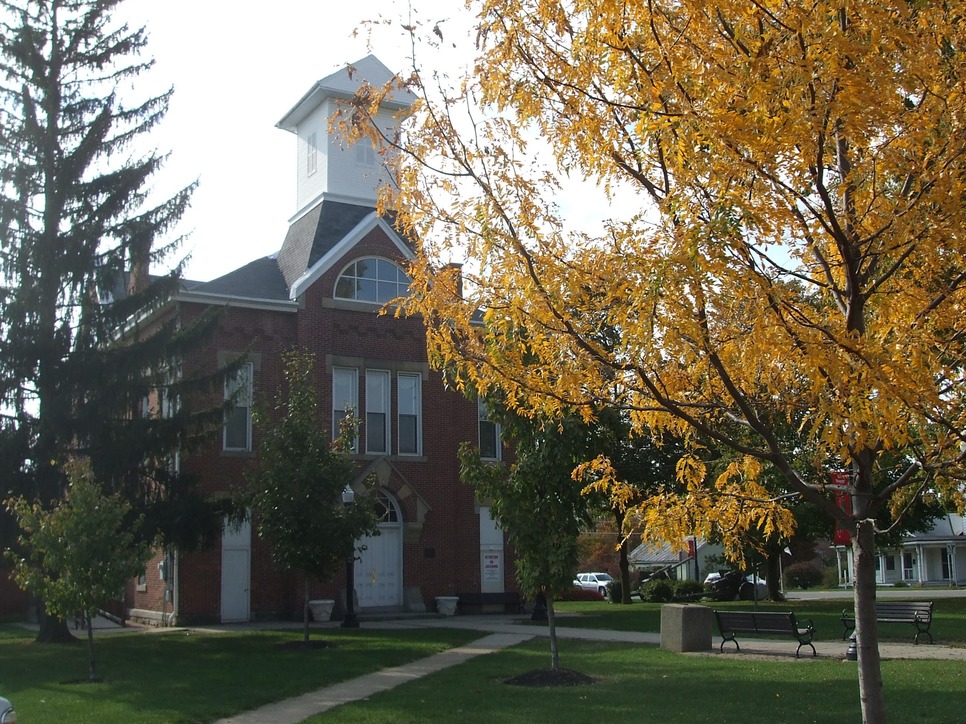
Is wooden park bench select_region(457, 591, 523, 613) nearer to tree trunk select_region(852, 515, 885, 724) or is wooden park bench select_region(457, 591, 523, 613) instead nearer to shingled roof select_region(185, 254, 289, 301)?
shingled roof select_region(185, 254, 289, 301)

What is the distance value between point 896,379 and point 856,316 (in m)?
0.86

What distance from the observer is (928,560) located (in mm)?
71812

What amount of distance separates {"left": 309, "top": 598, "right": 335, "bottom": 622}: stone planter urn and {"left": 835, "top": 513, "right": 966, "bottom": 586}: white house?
4650cm

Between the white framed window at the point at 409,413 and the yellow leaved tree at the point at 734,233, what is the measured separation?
76.0 ft

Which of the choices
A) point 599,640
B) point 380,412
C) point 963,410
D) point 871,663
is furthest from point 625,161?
point 380,412

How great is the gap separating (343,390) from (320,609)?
6.27 metres

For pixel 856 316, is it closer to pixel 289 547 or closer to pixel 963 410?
pixel 963 410

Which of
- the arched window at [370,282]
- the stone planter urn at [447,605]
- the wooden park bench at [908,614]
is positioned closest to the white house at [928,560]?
the stone planter urn at [447,605]

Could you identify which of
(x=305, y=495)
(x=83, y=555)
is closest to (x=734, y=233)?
(x=83, y=555)

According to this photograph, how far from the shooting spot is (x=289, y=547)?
837 inches

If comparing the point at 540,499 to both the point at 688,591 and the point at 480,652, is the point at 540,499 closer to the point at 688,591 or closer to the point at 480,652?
the point at 480,652

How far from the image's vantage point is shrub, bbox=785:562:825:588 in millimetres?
62938

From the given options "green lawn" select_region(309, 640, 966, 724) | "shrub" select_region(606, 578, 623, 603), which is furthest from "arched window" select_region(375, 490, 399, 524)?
"shrub" select_region(606, 578, 623, 603)

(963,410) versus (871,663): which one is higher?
(963,410)
